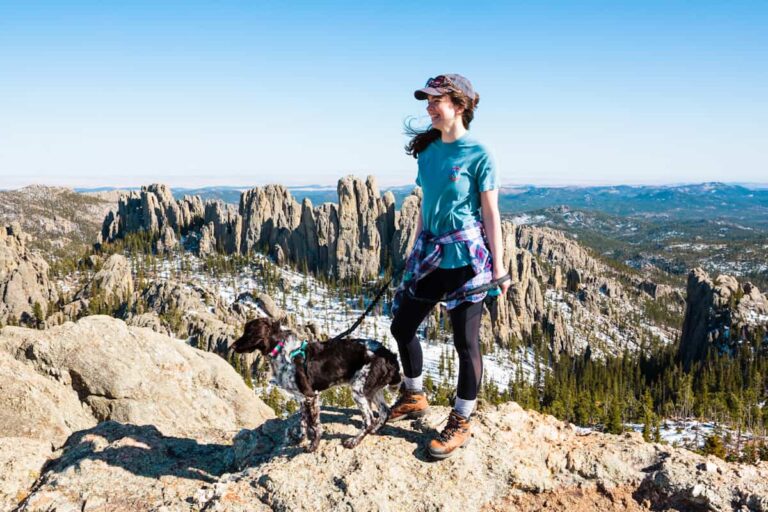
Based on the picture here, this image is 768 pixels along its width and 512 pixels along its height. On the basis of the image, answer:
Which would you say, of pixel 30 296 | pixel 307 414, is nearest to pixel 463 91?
pixel 307 414

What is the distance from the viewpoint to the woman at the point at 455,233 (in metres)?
6.33

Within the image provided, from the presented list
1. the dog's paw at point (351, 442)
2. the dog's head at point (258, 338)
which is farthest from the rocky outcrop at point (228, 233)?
the dog's paw at point (351, 442)

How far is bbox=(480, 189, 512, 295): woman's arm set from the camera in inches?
244

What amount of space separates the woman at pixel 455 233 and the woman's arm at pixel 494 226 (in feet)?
0.05

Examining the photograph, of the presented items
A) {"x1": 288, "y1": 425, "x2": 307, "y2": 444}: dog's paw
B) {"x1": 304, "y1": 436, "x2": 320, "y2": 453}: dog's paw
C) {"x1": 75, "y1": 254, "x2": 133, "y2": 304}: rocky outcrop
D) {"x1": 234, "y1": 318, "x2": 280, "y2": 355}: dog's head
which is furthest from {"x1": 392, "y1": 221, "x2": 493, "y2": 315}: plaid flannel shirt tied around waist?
{"x1": 75, "y1": 254, "x2": 133, "y2": 304}: rocky outcrop

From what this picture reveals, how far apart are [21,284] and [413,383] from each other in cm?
14547

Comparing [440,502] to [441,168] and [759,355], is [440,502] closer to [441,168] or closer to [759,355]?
[441,168]

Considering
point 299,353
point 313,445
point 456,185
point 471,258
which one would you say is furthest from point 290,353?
point 456,185

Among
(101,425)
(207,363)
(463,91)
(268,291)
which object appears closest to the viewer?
(463,91)

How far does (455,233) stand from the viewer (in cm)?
652

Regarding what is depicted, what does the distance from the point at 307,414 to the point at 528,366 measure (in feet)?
499

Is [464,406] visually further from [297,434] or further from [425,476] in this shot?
[297,434]

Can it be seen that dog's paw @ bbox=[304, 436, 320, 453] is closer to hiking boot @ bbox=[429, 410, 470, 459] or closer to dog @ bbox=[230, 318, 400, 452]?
dog @ bbox=[230, 318, 400, 452]

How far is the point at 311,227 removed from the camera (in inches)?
7662
